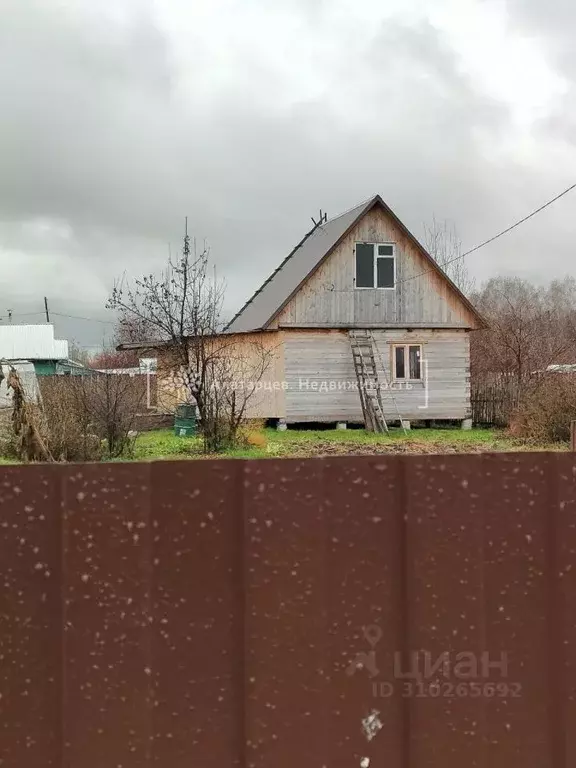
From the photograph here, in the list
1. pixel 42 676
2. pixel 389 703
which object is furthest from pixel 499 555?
pixel 42 676

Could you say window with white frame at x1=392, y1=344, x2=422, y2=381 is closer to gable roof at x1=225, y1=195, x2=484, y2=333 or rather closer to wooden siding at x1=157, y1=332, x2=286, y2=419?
gable roof at x1=225, y1=195, x2=484, y2=333

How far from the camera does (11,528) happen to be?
113 centimetres

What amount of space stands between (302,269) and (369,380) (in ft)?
15.6

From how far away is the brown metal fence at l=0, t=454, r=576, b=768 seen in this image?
1145 mm

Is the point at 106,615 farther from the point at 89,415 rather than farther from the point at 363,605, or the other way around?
the point at 89,415

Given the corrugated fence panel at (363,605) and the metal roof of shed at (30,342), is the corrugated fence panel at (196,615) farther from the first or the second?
the metal roof of shed at (30,342)

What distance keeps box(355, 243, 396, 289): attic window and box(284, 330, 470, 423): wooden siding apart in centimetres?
172

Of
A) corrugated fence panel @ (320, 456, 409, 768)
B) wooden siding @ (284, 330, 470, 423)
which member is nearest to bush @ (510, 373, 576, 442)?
wooden siding @ (284, 330, 470, 423)

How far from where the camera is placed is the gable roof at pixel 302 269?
21891 mm

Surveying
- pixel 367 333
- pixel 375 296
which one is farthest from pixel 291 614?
pixel 375 296

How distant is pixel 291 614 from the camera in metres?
1.17

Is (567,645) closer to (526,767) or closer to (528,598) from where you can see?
(528,598)

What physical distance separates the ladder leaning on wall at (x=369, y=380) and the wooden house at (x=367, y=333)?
34 millimetres

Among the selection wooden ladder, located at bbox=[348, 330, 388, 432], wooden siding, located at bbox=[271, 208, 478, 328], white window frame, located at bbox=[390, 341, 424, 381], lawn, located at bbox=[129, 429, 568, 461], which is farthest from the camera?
white window frame, located at bbox=[390, 341, 424, 381]
